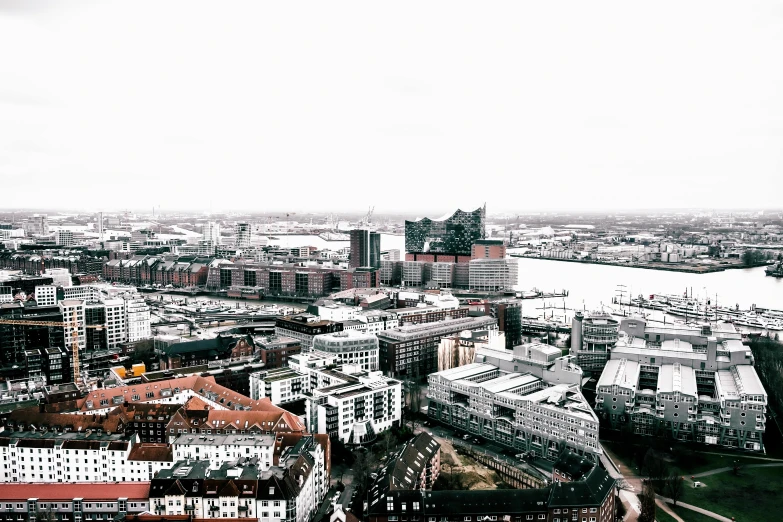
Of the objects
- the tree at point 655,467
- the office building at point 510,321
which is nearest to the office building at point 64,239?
the office building at point 510,321

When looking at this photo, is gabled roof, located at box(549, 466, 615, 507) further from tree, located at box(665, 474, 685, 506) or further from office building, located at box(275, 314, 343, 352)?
office building, located at box(275, 314, 343, 352)

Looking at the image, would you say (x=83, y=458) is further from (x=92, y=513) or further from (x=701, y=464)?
(x=701, y=464)

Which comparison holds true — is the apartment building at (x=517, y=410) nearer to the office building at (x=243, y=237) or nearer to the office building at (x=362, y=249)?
the office building at (x=362, y=249)

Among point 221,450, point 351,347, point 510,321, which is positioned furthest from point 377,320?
point 221,450

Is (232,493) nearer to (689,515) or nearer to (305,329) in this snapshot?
(689,515)

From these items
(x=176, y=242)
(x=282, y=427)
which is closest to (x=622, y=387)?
(x=282, y=427)

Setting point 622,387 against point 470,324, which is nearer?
point 622,387

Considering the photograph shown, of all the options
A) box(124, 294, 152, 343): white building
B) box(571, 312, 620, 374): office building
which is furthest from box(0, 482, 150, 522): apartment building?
box(571, 312, 620, 374): office building
